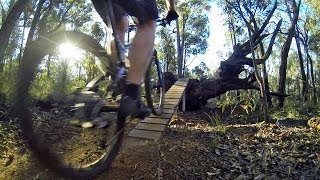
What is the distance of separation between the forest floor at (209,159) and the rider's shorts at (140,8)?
119 centimetres

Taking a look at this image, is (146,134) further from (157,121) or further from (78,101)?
(78,101)

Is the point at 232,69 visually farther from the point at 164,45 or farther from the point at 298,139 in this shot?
the point at 164,45

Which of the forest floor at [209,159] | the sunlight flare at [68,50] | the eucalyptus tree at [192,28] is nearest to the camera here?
the sunlight flare at [68,50]

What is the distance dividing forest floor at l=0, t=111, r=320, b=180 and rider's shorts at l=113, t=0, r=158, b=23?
1.19m

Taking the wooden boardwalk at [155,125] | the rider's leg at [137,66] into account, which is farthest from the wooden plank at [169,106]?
the rider's leg at [137,66]

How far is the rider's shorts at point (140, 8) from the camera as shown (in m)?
2.24

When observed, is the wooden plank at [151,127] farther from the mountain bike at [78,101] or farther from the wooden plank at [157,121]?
the mountain bike at [78,101]

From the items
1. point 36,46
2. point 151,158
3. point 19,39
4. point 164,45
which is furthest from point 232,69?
point 164,45

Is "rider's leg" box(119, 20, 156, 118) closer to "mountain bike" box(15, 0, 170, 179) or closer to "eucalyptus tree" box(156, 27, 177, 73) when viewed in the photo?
"mountain bike" box(15, 0, 170, 179)

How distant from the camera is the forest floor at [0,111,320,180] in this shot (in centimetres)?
250

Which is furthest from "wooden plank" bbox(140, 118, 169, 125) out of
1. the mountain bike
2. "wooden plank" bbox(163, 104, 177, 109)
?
the mountain bike

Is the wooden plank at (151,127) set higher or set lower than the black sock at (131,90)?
lower

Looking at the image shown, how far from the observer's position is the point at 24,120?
1852mm

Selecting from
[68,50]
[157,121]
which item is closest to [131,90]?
[68,50]
